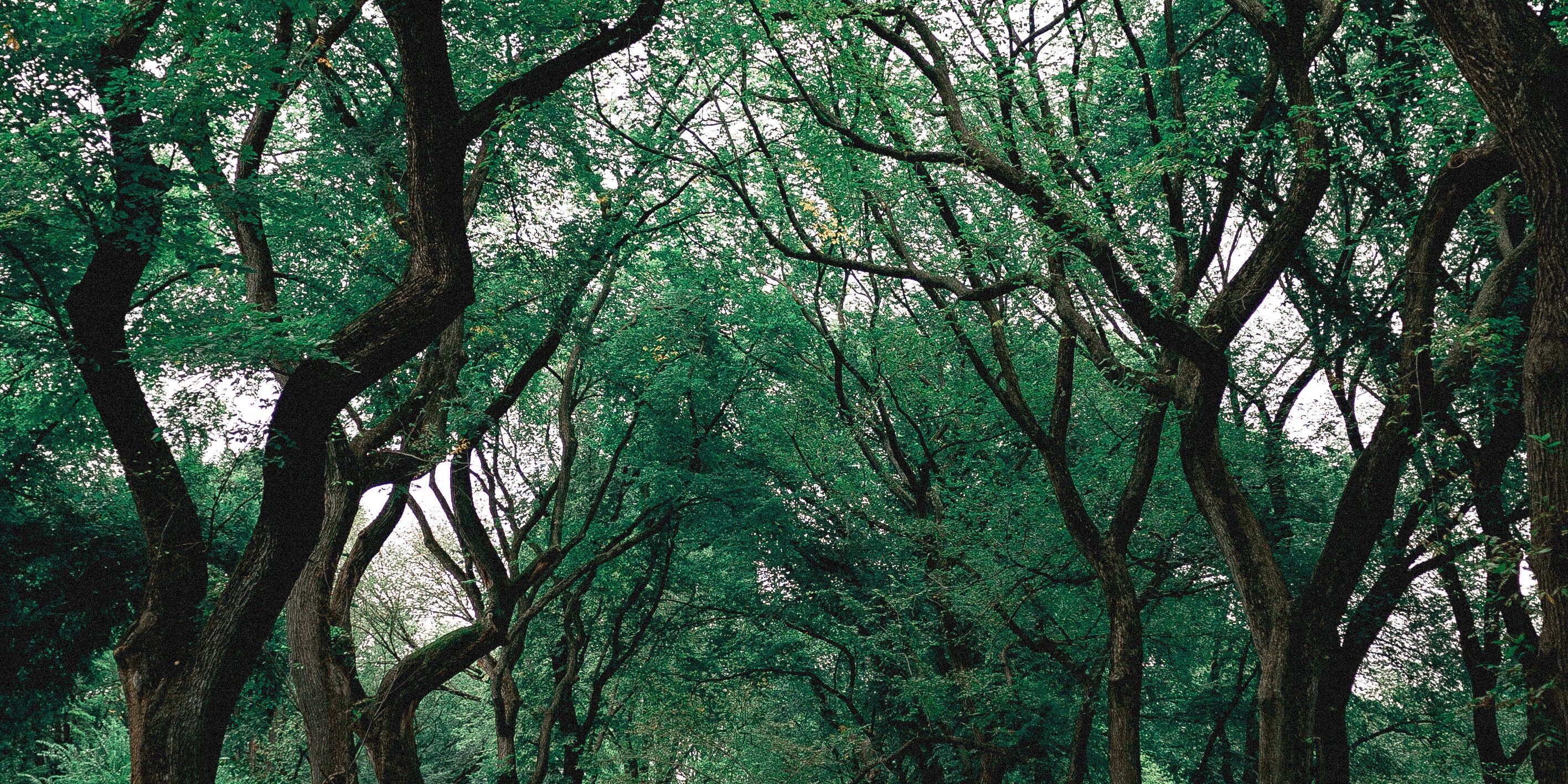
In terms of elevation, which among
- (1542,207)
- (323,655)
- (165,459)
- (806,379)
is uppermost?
(806,379)

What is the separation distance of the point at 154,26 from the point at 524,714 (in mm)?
14314

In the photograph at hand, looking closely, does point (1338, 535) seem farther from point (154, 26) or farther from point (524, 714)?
point (524, 714)

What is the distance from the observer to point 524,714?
698 inches

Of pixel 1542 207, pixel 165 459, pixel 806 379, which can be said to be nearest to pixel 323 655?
pixel 165 459

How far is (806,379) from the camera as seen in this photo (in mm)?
14180

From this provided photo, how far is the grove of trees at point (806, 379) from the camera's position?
217 inches

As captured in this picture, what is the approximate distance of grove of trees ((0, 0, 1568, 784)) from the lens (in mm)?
5500

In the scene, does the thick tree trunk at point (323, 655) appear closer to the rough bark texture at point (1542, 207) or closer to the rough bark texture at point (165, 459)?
the rough bark texture at point (165, 459)

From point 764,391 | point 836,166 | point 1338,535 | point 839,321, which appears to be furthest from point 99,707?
point 1338,535

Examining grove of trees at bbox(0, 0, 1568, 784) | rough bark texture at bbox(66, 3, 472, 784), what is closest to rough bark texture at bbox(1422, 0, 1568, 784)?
grove of trees at bbox(0, 0, 1568, 784)

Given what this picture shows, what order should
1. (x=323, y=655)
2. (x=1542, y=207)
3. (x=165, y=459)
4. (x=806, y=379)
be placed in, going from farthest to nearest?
(x=806, y=379)
(x=323, y=655)
(x=165, y=459)
(x=1542, y=207)

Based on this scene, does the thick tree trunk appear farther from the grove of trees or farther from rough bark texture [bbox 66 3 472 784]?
rough bark texture [bbox 66 3 472 784]

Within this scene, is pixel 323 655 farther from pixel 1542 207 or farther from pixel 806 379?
pixel 1542 207

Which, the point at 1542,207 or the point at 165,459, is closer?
the point at 1542,207
